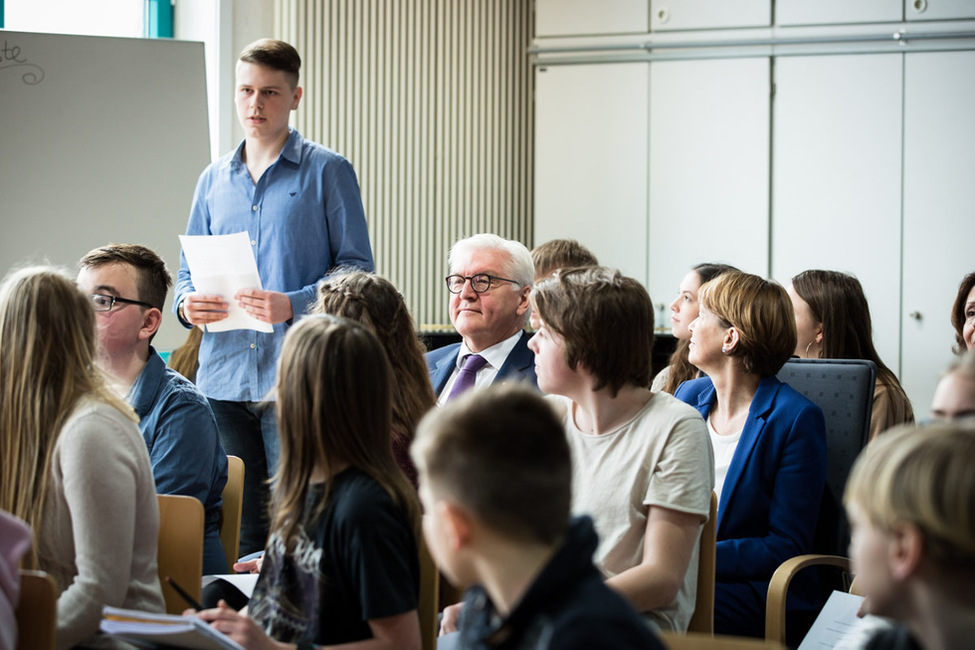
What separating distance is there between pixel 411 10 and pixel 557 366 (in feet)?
12.3

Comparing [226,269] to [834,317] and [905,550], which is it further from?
[905,550]

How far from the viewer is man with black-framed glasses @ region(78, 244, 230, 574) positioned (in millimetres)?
2170

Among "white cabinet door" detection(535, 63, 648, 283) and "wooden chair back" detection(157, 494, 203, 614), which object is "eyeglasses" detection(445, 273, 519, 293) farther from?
"white cabinet door" detection(535, 63, 648, 283)

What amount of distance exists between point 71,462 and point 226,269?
1225 mm

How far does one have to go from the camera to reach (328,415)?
1.58 m

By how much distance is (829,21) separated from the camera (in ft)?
16.8

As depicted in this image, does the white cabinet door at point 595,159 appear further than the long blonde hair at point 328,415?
Yes

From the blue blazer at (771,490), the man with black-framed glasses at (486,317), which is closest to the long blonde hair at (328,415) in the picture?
the blue blazer at (771,490)

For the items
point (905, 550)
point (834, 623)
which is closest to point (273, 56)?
point (834, 623)

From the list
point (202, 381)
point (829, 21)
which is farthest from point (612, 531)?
point (829, 21)

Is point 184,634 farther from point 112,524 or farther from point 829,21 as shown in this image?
point 829,21

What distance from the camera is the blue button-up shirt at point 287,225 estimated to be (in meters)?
3.01

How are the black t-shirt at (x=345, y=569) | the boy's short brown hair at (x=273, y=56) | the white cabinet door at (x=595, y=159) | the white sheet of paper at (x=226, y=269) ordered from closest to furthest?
1. the black t-shirt at (x=345, y=569)
2. the white sheet of paper at (x=226, y=269)
3. the boy's short brown hair at (x=273, y=56)
4. the white cabinet door at (x=595, y=159)

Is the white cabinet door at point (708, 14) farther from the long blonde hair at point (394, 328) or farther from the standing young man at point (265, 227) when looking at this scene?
the long blonde hair at point (394, 328)
